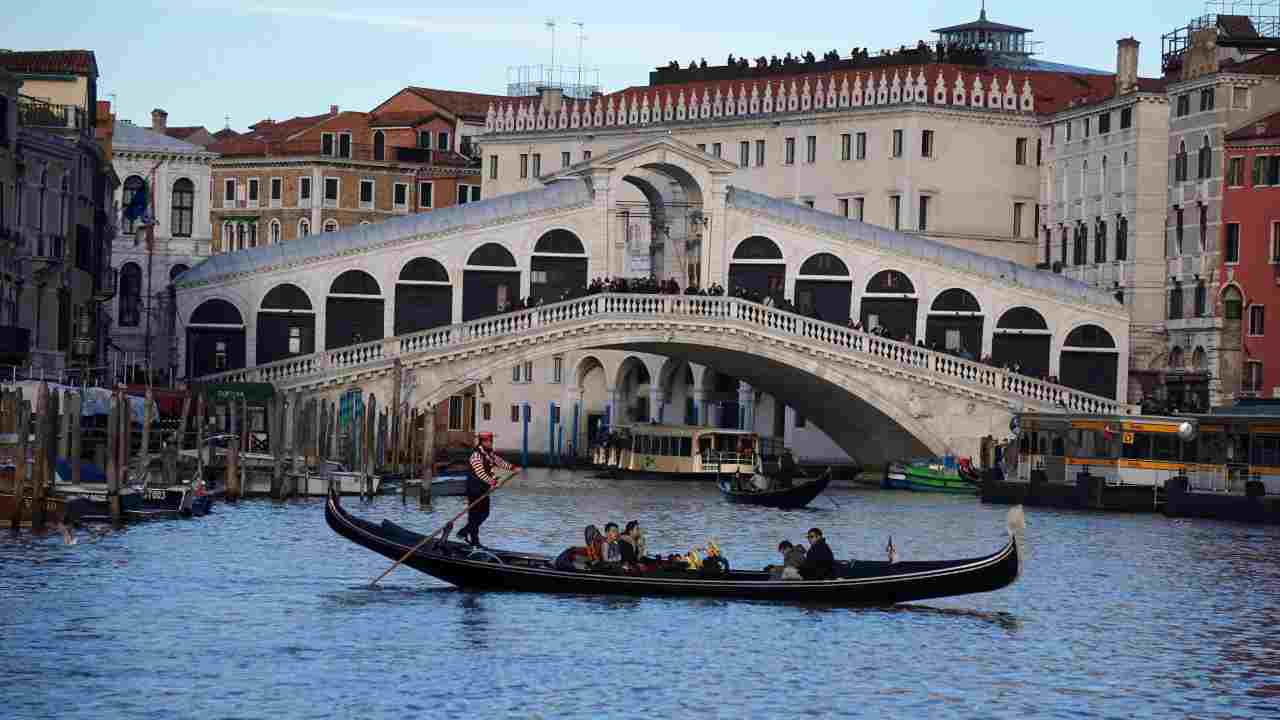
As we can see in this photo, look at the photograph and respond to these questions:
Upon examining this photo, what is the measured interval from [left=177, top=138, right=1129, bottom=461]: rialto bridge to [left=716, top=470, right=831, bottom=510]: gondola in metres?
9.30

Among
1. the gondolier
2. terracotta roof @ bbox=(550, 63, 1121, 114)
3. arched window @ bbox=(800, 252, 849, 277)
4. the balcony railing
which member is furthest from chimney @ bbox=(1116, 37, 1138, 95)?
the gondolier

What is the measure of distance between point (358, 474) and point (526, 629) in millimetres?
25009

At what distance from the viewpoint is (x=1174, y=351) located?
75.8 metres

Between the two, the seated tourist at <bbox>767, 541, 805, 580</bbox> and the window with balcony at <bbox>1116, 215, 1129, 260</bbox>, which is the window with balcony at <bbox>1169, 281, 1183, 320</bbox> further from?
the seated tourist at <bbox>767, 541, 805, 580</bbox>

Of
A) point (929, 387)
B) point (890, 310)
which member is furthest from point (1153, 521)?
point (890, 310)

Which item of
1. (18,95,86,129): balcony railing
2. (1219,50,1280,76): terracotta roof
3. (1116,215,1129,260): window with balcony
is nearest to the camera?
(18,95,86,129): balcony railing

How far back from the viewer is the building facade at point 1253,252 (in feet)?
233

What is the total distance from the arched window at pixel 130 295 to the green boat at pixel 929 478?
2121 centimetres

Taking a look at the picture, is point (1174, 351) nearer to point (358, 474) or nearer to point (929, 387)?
point (929, 387)

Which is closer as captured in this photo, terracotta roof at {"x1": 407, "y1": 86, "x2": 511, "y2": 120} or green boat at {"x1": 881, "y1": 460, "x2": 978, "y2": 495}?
green boat at {"x1": 881, "y1": 460, "x2": 978, "y2": 495}

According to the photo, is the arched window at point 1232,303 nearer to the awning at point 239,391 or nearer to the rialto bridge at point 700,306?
the rialto bridge at point 700,306

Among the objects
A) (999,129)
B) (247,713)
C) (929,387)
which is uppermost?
(999,129)

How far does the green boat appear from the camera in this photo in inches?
2724

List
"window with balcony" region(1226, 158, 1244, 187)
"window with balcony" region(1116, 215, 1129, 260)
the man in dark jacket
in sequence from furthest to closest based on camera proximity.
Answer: "window with balcony" region(1116, 215, 1129, 260)
"window with balcony" region(1226, 158, 1244, 187)
the man in dark jacket
